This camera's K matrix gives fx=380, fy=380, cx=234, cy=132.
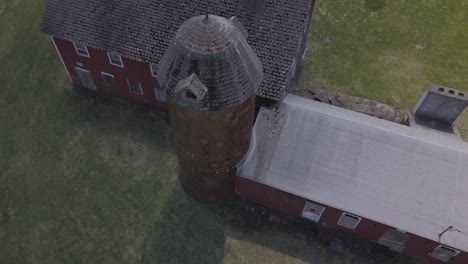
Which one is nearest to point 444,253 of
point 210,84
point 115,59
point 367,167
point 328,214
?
point 367,167

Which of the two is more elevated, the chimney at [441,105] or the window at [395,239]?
the chimney at [441,105]

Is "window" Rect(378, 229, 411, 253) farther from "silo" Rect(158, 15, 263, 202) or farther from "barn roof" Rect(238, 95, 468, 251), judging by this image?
"silo" Rect(158, 15, 263, 202)

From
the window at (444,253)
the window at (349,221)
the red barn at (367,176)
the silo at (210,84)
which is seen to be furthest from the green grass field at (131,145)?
the silo at (210,84)

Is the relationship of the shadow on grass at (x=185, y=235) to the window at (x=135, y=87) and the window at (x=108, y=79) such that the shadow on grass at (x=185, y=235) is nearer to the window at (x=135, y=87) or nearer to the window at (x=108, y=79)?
the window at (x=135, y=87)

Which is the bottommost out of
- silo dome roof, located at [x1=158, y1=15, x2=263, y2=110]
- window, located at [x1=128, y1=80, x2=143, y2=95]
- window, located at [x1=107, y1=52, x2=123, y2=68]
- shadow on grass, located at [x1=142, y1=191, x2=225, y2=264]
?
shadow on grass, located at [x1=142, y1=191, x2=225, y2=264]

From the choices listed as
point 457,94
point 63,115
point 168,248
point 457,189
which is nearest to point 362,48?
point 457,94

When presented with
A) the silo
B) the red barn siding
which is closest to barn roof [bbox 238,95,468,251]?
the red barn siding

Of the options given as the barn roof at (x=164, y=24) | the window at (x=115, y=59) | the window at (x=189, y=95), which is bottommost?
the window at (x=115, y=59)
